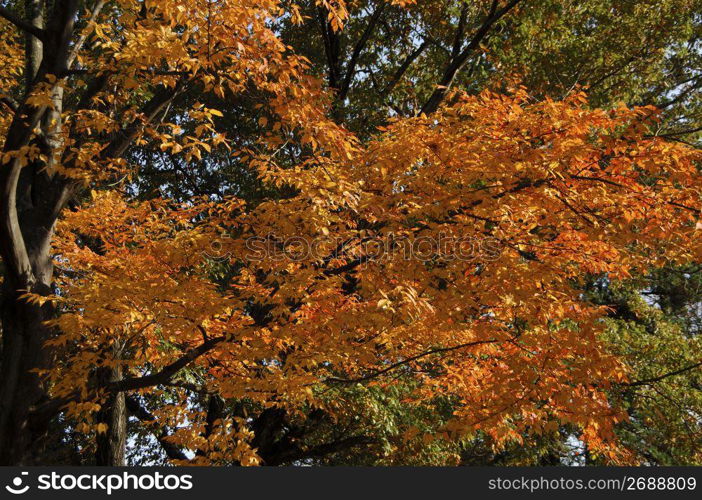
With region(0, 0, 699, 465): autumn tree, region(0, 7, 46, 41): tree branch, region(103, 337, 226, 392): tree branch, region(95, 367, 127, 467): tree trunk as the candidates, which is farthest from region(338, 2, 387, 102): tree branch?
region(95, 367, 127, 467): tree trunk

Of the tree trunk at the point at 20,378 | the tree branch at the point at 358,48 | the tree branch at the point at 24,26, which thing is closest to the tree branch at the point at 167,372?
the tree trunk at the point at 20,378

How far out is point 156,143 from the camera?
476 inches

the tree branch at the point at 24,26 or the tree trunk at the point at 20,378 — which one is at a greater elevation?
the tree branch at the point at 24,26

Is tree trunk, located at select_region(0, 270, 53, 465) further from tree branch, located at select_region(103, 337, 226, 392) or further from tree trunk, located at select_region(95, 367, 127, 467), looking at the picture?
tree trunk, located at select_region(95, 367, 127, 467)

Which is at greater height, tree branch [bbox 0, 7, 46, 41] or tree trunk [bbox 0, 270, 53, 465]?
tree branch [bbox 0, 7, 46, 41]

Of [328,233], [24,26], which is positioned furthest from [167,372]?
[24,26]

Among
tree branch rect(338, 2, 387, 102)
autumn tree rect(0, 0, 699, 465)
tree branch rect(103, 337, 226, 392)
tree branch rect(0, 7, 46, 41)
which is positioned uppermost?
tree branch rect(338, 2, 387, 102)

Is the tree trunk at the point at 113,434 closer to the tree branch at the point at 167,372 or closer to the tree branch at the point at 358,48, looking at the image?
the tree branch at the point at 167,372

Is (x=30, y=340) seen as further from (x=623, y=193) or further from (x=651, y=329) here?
(x=651, y=329)

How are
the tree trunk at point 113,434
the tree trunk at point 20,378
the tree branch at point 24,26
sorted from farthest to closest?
the tree trunk at point 113,434 < the tree trunk at point 20,378 < the tree branch at point 24,26

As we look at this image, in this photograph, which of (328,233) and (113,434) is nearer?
(328,233)

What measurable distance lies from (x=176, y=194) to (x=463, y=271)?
8629mm

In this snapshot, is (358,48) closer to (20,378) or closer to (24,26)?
(24,26)

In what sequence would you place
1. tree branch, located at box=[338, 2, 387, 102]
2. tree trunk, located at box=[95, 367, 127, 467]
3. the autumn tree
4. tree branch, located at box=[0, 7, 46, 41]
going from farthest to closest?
tree branch, located at box=[338, 2, 387, 102] → tree trunk, located at box=[95, 367, 127, 467] → tree branch, located at box=[0, 7, 46, 41] → the autumn tree
